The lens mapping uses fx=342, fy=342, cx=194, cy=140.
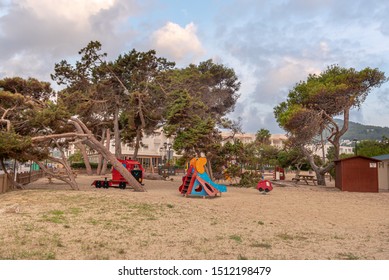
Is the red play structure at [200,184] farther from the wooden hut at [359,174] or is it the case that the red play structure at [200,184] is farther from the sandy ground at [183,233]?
the wooden hut at [359,174]

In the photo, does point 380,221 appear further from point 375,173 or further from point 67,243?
point 375,173

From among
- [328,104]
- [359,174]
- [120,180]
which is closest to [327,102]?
[328,104]

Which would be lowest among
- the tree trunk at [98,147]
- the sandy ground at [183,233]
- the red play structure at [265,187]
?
the sandy ground at [183,233]

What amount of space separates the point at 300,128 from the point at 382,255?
66.2 ft

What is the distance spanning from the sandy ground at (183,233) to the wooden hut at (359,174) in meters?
11.0

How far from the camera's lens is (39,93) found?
821 inches

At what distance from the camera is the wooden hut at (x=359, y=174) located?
71.5 ft

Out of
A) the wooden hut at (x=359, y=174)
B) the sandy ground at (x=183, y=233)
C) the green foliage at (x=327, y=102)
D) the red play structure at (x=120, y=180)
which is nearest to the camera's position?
the sandy ground at (x=183, y=233)

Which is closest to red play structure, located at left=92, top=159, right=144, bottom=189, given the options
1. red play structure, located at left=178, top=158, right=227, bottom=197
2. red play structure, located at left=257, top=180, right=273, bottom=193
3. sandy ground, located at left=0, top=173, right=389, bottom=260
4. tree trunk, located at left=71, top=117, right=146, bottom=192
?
tree trunk, located at left=71, top=117, right=146, bottom=192

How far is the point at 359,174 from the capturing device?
22.3 metres

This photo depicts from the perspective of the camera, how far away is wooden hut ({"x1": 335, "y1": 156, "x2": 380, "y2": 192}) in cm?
2180

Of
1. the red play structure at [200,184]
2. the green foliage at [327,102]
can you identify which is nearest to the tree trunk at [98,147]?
the red play structure at [200,184]

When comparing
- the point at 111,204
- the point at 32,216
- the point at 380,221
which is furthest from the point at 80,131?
the point at 380,221

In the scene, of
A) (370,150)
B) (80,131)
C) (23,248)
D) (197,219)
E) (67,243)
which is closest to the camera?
(23,248)
